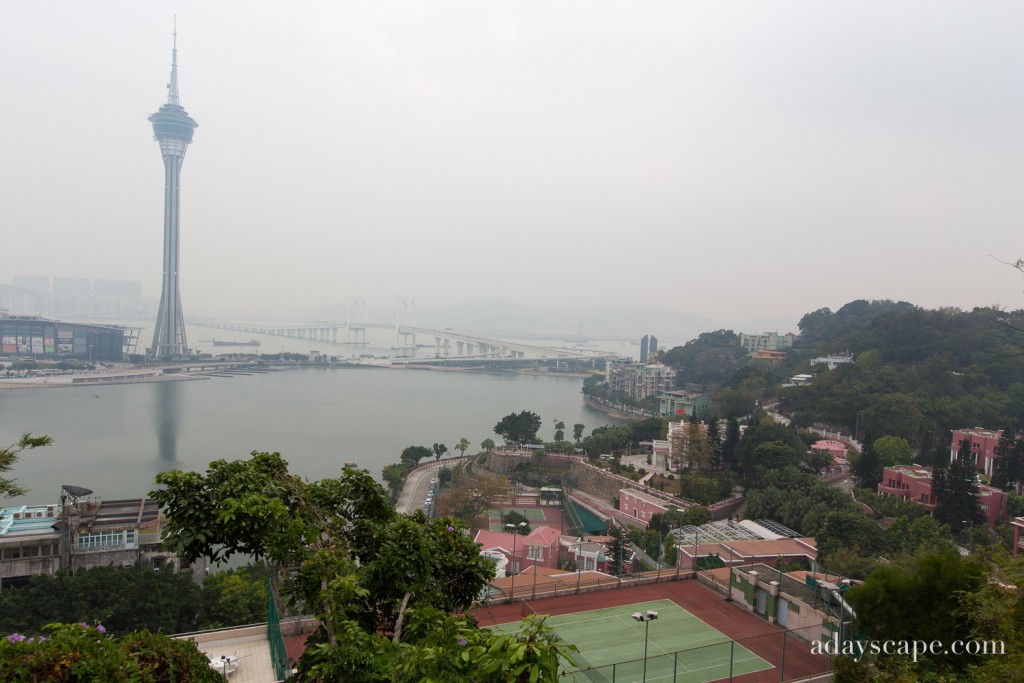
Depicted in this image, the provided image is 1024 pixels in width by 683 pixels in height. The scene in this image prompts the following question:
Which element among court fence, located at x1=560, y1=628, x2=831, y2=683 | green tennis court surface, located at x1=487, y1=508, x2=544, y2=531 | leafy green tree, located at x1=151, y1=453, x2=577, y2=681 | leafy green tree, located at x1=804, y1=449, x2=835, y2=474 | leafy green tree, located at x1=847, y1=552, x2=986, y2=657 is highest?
leafy green tree, located at x1=151, y1=453, x2=577, y2=681

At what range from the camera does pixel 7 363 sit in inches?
629

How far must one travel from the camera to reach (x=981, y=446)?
6.16 m

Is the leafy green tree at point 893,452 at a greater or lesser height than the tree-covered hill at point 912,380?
lesser

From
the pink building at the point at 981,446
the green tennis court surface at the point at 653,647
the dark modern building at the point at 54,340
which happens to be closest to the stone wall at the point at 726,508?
the pink building at the point at 981,446

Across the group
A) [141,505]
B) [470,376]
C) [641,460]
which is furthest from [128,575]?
[470,376]

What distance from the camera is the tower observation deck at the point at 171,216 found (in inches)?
733

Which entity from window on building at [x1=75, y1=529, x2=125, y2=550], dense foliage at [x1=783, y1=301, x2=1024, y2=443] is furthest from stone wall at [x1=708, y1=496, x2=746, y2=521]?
window on building at [x1=75, y1=529, x2=125, y2=550]

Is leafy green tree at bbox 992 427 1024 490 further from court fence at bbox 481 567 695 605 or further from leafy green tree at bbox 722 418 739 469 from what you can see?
court fence at bbox 481 567 695 605

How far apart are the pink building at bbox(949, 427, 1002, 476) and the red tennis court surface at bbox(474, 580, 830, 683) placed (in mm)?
4724

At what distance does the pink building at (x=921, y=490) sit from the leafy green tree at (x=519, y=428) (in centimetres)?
398

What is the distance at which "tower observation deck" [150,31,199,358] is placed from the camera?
1861 centimetres

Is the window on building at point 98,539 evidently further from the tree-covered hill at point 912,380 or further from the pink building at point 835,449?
the tree-covered hill at point 912,380

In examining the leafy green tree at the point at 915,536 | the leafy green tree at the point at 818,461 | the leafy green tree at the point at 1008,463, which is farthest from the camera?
the leafy green tree at the point at 818,461

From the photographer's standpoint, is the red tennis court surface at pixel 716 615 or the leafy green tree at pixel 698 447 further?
the leafy green tree at pixel 698 447
